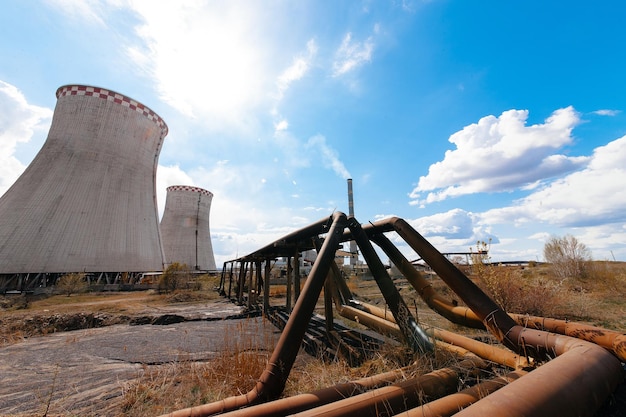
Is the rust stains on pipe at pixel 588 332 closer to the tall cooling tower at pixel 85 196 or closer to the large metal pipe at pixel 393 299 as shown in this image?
the large metal pipe at pixel 393 299

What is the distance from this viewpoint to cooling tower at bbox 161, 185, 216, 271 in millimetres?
31141

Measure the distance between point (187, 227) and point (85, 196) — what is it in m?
13.4

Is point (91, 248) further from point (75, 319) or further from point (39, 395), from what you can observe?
point (39, 395)

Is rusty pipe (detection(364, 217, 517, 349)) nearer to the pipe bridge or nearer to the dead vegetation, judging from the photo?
the pipe bridge

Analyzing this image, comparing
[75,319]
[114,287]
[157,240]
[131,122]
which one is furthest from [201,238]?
[75,319]

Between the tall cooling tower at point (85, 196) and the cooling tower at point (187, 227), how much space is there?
9.68m

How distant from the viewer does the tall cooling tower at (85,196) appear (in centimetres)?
1800

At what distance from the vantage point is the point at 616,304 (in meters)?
8.45

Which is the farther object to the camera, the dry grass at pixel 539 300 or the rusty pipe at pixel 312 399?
the dry grass at pixel 539 300

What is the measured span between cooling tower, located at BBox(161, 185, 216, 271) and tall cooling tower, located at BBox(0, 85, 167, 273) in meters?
9.68

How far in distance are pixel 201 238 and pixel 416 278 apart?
3345cm

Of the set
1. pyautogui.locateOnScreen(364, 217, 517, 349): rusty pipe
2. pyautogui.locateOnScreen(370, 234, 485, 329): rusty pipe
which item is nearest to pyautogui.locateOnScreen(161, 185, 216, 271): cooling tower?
pyautogui.locateOnScreen(370, 234, 485, 329): rusty pipe

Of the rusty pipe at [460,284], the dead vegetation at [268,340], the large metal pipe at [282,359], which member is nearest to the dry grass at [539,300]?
the dead vegetation at [268,340]

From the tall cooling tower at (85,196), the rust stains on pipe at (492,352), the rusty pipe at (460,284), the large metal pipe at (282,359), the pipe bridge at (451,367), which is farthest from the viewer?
the tall cooling tower at (85,196)
